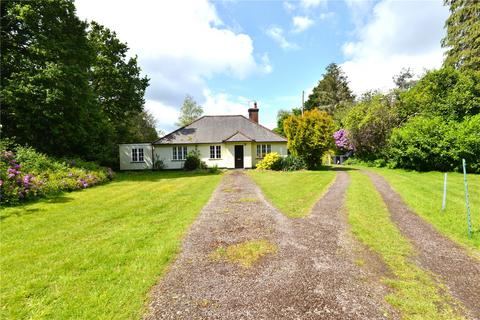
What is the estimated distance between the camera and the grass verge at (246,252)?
4.73m

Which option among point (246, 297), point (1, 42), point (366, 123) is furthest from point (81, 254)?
point (366, 123)

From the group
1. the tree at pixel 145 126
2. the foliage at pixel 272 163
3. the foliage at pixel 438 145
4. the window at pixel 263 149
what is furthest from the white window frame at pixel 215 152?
the tree at pixel 145 126

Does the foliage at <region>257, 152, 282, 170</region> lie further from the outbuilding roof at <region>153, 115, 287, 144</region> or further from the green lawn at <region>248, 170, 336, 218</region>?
the green lawn at <region>248, 170, 336, 218</region>

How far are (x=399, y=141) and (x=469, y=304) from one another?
2050cm

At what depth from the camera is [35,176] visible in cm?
1120

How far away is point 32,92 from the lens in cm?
1325

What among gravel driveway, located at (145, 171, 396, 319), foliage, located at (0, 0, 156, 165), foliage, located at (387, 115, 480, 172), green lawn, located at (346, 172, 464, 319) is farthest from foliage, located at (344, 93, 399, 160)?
foliage, located at (0, 0, 156, 165)

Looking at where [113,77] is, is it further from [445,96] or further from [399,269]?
[445,96]

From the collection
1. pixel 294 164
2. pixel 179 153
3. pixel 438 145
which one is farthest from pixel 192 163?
pixel 438 145

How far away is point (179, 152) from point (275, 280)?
67.9 feet

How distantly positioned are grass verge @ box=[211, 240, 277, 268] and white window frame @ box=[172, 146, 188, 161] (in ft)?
61.9

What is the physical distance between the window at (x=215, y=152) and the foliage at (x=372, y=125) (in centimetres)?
1445

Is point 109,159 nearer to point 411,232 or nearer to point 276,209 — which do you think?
point 276,209

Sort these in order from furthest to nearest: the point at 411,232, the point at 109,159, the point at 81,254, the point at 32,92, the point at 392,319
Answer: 1. the point at 109,159
2. the point at 32,92
3. the point at 411,232
4. the point at 81,254
5. the point at 392,319
